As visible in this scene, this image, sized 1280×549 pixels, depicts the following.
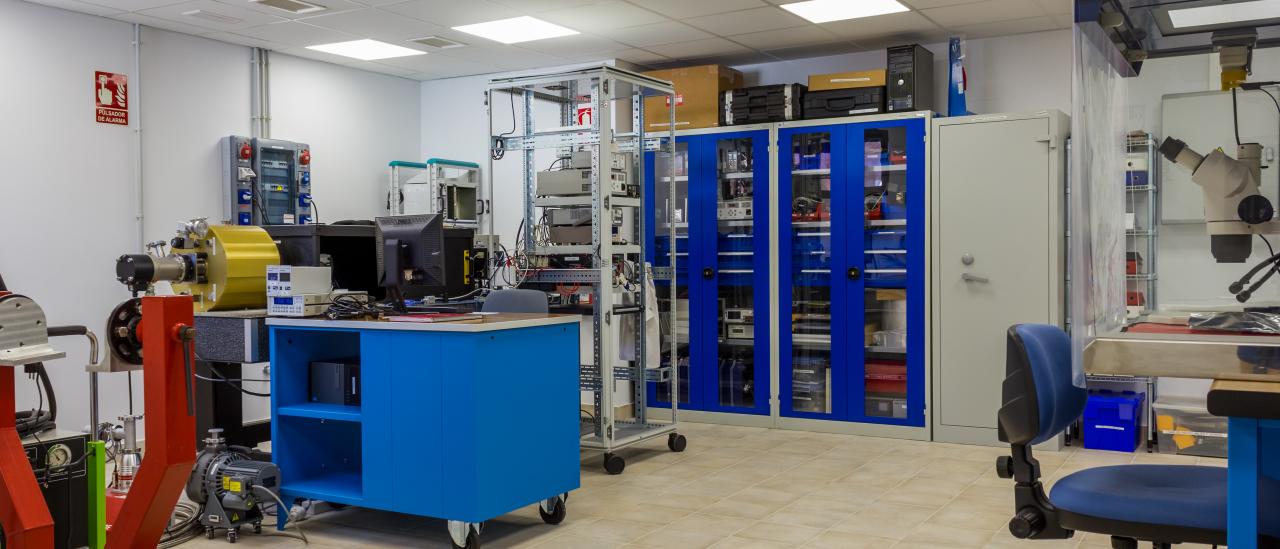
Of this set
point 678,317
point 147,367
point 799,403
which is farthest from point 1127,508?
point 678,317

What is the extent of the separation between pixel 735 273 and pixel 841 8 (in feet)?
6.20

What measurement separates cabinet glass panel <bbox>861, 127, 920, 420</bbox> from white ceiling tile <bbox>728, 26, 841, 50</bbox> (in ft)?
2.36

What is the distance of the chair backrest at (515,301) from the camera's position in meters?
5.23

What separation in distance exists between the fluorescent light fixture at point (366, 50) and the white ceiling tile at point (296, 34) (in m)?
0.13

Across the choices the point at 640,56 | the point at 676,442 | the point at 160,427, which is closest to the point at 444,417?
the point at 160,427

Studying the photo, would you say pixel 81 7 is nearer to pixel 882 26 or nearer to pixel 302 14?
pixel 302 14

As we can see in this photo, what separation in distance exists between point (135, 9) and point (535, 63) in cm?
278

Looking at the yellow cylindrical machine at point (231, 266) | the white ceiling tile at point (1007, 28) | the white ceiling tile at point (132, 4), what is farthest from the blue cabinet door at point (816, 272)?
the white ceiling tile at point (132, 4)

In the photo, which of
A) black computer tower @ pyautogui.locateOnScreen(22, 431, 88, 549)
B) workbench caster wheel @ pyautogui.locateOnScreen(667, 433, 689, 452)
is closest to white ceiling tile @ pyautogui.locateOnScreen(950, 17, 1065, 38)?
workbench caster wheel @ pyautogui.locateOnScreen(667, 433, 689, 452)

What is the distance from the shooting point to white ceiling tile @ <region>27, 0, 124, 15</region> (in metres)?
5.75

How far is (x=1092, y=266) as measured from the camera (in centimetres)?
235

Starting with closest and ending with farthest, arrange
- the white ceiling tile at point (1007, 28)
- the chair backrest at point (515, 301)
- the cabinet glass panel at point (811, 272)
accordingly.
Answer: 1. the chair backrest at point (515, 301)
2. the white ceiling tile at point (1007, 28)
3. the cabinet glass panel at point (811, 272)

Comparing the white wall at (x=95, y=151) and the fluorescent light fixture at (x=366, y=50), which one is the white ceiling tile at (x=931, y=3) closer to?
the fluorescent light fixture at (x=366, y=50)

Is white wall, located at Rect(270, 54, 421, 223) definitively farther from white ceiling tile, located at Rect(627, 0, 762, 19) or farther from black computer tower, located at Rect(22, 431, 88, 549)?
black computer tower, located at Rect(22, 431, 88, 549)
